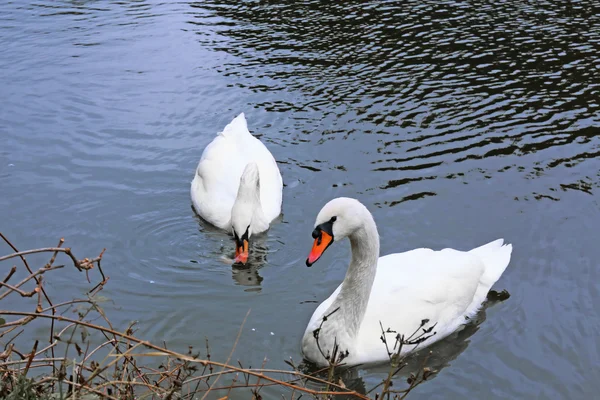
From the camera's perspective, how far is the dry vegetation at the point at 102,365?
369 centimetres

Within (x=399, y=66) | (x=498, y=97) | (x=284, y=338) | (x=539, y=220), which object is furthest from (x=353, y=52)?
(x=284, y=338)

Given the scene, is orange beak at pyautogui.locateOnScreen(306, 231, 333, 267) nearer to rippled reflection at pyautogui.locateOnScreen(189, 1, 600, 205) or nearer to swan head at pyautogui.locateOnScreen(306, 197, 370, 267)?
swan head at pyautogui.locateOnScreen(306, 197, 370, 267)

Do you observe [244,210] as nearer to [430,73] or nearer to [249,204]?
[249,204]

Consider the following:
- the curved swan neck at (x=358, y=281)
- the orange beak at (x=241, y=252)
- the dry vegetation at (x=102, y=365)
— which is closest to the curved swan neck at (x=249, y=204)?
the orange beak at (x=241, y=252)

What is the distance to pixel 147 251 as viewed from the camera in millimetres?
8148

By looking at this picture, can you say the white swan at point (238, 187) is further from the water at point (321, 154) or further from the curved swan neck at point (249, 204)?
the water at point (321, 154)

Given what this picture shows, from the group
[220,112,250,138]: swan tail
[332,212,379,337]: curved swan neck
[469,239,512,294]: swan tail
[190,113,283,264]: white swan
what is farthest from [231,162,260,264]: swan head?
[469,239,512,294]: swan tail

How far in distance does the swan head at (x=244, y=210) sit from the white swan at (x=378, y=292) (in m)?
1.60

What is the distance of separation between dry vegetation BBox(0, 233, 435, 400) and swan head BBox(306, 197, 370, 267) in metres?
0.78

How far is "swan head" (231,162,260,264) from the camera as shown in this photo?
318 inches

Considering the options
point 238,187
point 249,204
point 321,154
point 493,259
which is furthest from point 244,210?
point 493,259

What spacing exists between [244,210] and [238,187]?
69 centimetres

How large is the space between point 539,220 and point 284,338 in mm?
3349

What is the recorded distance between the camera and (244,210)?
8.21 metres
